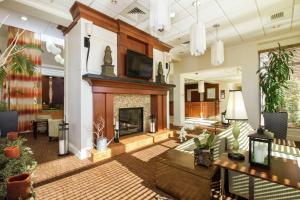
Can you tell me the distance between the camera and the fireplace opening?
448 centimetres

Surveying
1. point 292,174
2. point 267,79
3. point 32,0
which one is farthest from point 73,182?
point 267,79

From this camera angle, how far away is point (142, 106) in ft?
16.6

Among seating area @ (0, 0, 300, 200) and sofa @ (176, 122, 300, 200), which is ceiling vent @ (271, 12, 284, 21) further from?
sofa @ (176, 122, 300, 200)

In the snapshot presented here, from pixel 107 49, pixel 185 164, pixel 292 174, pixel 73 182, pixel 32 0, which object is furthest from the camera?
pixel 107 49

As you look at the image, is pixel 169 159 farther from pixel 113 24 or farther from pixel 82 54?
pixel 113 24

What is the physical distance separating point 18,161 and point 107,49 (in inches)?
107

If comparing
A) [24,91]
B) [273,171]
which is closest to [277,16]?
[273,171]

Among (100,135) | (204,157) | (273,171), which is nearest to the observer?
(273,171)

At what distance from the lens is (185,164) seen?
1.98 meters

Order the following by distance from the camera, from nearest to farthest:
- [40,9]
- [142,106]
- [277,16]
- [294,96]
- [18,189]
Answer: [18,189] < [40,9] < [277,16] < [294,96] < [142,106]

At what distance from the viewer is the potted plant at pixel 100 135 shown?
3.39 m

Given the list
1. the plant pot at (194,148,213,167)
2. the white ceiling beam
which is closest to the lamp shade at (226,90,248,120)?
the plant pot at (194,148,213,167)

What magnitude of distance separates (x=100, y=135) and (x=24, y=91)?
14.0 ft

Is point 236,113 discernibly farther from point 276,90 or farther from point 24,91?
point 24,91
